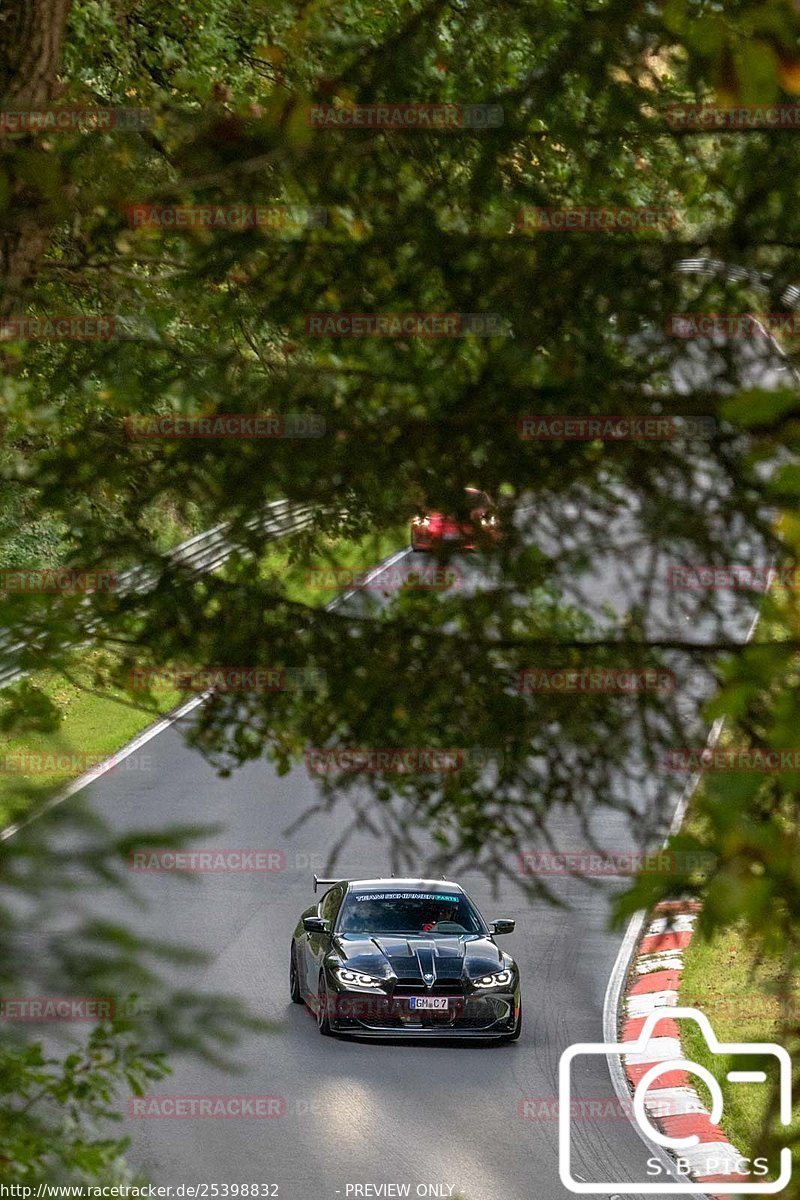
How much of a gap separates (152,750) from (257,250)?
51.9ft


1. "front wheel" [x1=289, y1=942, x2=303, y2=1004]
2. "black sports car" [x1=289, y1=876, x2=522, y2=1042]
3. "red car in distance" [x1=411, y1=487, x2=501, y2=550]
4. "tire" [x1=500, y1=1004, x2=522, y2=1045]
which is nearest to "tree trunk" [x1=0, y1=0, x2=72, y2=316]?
"red car in distance" [x1=411, y1=487, x2=501, y2=550]

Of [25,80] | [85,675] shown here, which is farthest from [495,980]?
[25,80]

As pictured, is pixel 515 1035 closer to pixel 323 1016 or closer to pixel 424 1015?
pixel 424 1015

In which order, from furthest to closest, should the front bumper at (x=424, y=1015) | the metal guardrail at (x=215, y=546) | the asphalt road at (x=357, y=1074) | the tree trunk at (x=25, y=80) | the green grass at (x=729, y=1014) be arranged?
1. the front bumper at (x=424, y=1015)
2. the green grass at (x=729, y=1014)
3. the asphalt road at (x=357, y=1074)
4. the tree trunk at (x=25, y=80)
5. the metal guardrail at (x=215, y=546)

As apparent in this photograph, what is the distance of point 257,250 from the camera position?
4.14 meters

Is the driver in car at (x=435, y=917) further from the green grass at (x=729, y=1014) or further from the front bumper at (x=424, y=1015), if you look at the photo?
the green grass at (x=729, y=1014)

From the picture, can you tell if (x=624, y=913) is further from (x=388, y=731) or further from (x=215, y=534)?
(x=215, y=534)

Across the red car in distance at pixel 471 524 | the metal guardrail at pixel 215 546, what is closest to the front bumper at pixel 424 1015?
the metal guardrail at pixel 215 546

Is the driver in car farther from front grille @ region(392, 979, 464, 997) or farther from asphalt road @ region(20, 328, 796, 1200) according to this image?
asphalt road @ region(20, 328, 796, 1200)

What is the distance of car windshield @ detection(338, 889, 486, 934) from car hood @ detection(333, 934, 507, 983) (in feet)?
0.56

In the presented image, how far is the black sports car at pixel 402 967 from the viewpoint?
1198 centimetres

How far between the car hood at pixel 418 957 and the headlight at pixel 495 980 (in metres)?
0.05

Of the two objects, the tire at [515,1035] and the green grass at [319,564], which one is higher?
the green grass at [319,564]

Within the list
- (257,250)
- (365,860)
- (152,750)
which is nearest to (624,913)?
(257,250)
